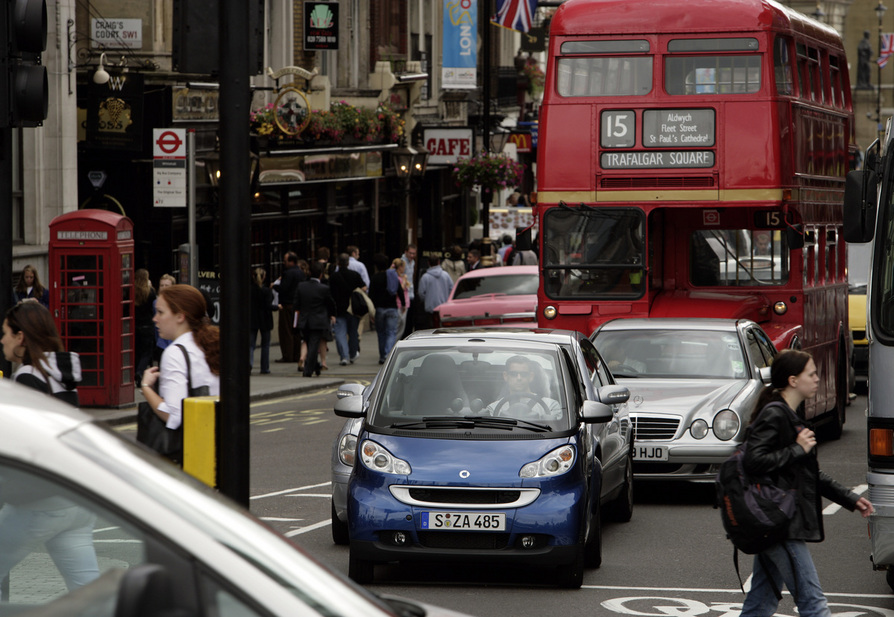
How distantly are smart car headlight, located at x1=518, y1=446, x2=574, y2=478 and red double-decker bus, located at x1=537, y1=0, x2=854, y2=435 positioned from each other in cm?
668

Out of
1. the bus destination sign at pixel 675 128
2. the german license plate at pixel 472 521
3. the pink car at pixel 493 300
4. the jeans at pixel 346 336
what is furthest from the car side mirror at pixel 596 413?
the jeans at pixel 346 336

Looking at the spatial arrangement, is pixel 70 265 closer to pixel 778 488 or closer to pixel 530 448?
pixel 530 448

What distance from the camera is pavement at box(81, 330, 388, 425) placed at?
18480 mm

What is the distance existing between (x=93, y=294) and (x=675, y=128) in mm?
7583

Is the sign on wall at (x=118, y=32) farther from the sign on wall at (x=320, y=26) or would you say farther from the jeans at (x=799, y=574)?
the jeans at (x=799, y=574)

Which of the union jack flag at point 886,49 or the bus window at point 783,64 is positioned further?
the union jack flag at point 886,49

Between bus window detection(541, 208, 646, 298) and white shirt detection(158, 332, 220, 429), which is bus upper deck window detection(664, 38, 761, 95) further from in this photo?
white shirt detection(158, 332, 220, 429)

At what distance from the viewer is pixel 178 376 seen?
7297 millimetres

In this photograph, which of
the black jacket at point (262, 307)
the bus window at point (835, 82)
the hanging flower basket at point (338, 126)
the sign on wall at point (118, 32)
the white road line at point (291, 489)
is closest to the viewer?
the white road line at point (291, 489)

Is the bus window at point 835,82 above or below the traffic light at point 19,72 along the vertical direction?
above

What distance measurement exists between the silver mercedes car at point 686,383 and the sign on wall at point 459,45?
26.3 metres

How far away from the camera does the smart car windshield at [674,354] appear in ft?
44.3

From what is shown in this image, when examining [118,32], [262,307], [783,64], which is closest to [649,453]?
[783,64]

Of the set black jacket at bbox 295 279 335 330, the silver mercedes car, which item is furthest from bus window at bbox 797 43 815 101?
black jacket at bbox 295 279 335 330
